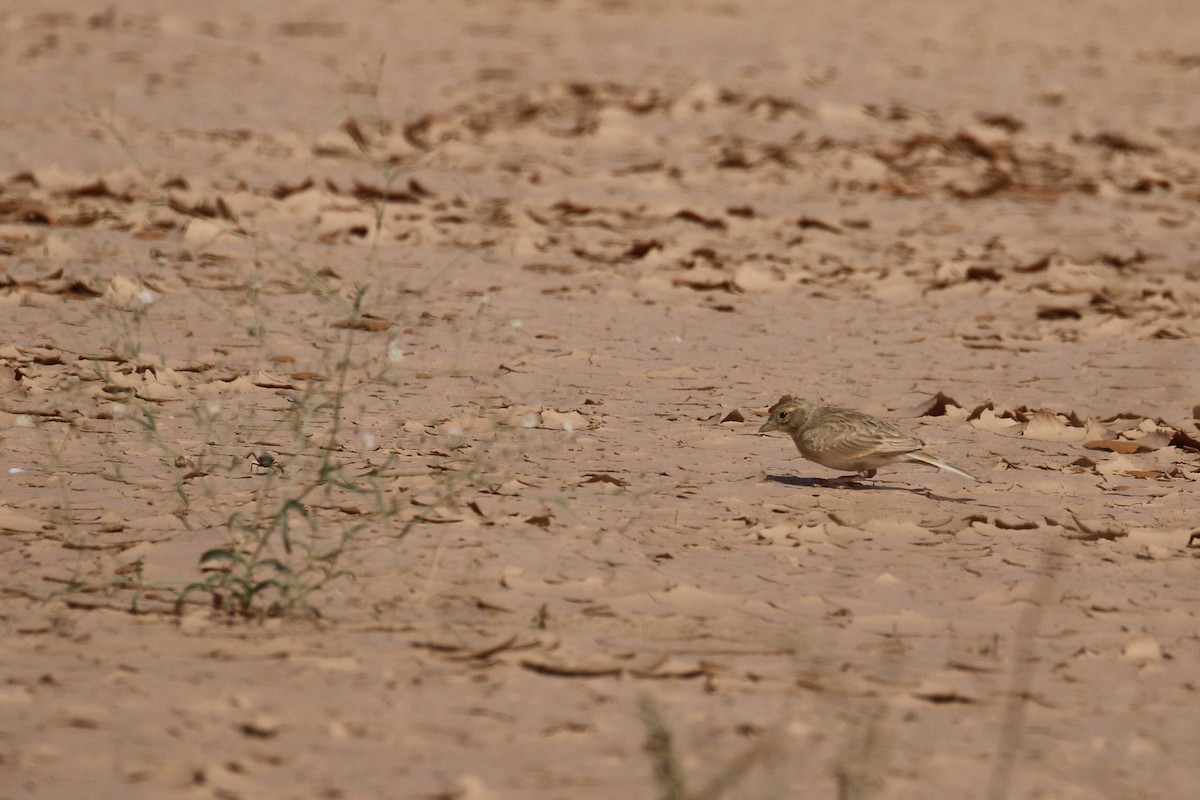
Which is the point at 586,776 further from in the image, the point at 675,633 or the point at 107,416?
the point at 107,416

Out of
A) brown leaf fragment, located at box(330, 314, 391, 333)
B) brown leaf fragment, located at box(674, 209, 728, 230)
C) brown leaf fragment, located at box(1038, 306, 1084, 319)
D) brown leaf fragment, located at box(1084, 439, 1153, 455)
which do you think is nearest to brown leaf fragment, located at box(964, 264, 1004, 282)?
brown leaf fragment, located at box(1038, 306, 1084, 319)

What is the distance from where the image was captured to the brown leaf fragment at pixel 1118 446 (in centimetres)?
591

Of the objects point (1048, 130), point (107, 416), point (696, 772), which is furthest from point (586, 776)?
point (1048, 130)

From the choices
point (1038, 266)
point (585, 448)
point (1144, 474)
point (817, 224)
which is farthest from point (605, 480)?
point (817, 224)

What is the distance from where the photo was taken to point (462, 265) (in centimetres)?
839

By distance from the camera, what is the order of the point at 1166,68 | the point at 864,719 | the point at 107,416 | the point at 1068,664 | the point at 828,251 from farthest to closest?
1. the point at 1166,68
2. the point at 828,251
3. the point at 107,416
4. the point at 1068,664
5. the point at 864,719

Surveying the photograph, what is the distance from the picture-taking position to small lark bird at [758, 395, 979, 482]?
16.9 ft

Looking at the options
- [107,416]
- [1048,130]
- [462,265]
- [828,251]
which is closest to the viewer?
[107,416]

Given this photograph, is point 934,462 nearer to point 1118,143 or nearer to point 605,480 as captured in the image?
point 605,480

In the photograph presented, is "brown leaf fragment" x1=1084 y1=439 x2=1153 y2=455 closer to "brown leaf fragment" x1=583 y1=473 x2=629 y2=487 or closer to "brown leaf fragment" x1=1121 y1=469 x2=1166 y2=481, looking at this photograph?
"brown leaf fragment" x1=1121 y1=469 x2=1166 y2=481

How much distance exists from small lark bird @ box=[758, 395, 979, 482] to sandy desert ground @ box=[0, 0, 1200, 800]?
5.2 inches

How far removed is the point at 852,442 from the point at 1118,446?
137 centimetres

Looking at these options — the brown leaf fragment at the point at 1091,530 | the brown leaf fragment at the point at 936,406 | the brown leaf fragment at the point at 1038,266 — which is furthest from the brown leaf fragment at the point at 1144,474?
the brown leaf fragment at the point at 1038,266

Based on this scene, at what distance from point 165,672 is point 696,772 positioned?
1.25m
